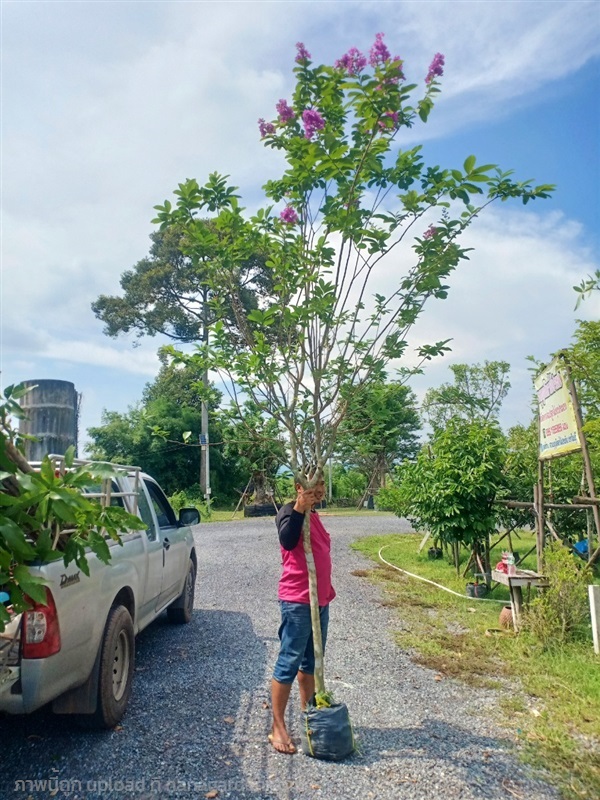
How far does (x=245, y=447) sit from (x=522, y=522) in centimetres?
578

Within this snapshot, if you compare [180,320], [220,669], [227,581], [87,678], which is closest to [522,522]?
[227,581]

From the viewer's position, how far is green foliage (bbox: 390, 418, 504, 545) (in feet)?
28.5

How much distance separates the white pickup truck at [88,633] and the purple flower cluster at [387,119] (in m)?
2.44

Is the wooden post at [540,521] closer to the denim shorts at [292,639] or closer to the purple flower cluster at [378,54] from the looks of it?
the denim shorts at [292,639]

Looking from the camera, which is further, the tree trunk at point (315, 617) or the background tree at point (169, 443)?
the background tree at point (169, 443)

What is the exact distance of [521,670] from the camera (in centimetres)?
530

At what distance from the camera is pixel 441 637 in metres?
6.43

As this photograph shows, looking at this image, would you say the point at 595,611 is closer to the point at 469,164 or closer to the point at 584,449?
the point at 584,449

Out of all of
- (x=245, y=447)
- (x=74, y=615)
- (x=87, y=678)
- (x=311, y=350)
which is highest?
(x=311, y=350)

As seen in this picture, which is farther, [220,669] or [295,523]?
[220,669]

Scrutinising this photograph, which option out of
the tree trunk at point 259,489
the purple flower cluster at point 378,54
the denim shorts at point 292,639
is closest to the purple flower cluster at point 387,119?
the purple flower cluster at point 378,54

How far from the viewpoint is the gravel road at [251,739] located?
3375 mm

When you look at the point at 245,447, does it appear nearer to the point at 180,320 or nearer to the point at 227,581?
the point at 227,581

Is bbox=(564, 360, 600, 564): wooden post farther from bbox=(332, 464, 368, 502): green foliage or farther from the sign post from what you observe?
bbox=(332, 464, 368, 502): green foliage
